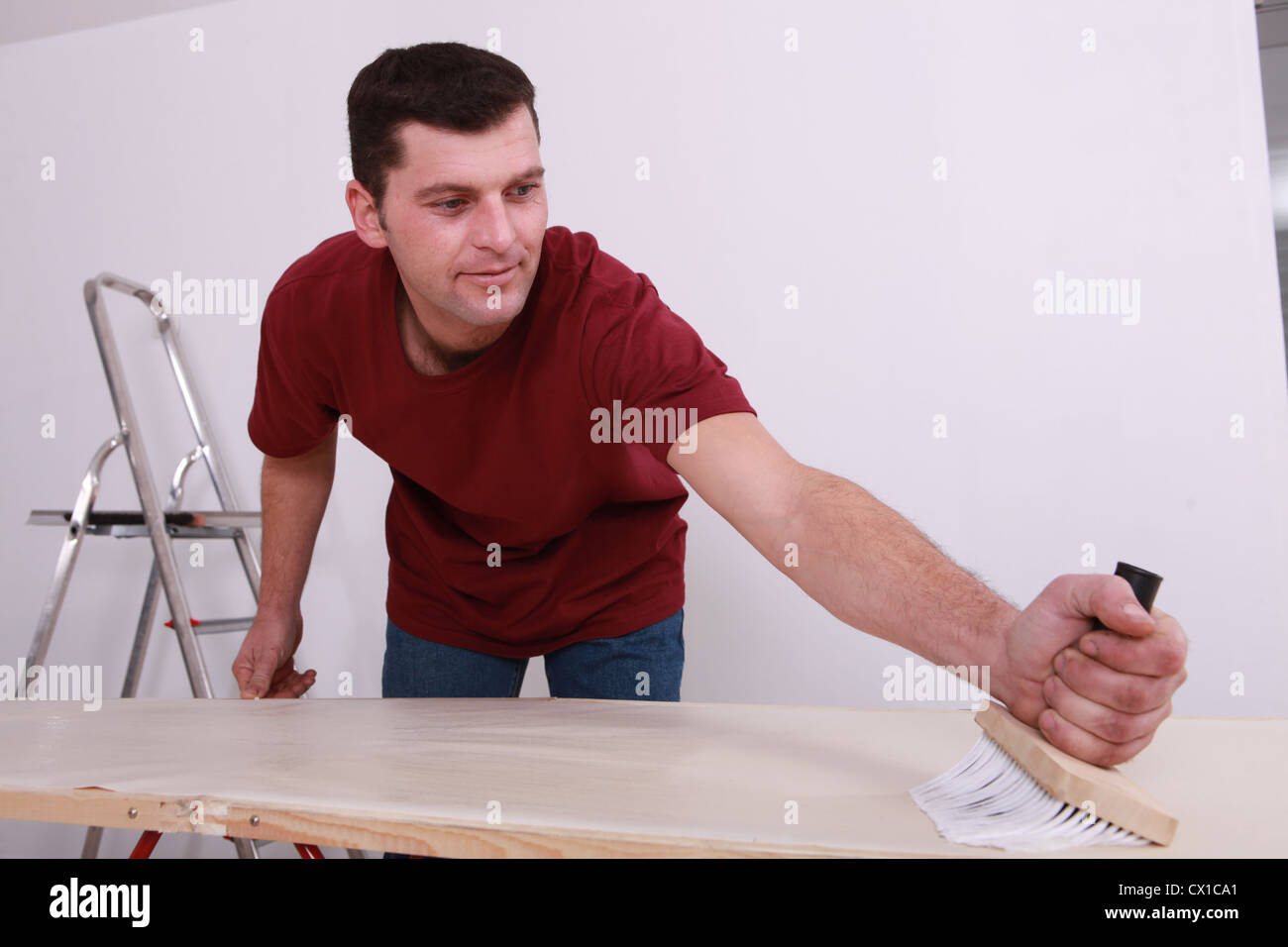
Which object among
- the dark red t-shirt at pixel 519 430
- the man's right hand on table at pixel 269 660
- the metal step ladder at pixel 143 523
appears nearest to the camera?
the dark red t-shirt at pixel 519 430

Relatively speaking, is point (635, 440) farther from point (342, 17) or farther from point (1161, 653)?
point (342, 17)

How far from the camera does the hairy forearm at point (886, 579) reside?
2.61ft

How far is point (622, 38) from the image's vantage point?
220 cm

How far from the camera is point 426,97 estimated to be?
121cm

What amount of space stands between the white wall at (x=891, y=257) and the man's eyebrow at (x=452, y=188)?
924 mm

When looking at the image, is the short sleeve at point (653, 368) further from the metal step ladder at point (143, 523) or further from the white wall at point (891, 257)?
the metal step ladder at point (143, 523)

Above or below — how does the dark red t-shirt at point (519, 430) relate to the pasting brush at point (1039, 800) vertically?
above

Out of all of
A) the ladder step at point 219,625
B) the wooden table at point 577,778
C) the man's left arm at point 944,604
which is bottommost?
the ladder step at point 219,625

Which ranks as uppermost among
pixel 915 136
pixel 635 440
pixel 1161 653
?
pixel 915 136

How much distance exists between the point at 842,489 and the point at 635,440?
13.3 inches

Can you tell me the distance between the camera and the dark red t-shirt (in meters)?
1.23

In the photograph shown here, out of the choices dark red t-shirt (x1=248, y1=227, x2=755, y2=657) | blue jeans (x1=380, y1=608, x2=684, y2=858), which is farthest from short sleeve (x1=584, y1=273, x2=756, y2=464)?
blue jeans (x1=380, y1=608, x2=684, y2=858)

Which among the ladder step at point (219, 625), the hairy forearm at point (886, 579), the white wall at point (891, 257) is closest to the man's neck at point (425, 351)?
the hairy forearm at point (886, 579)
